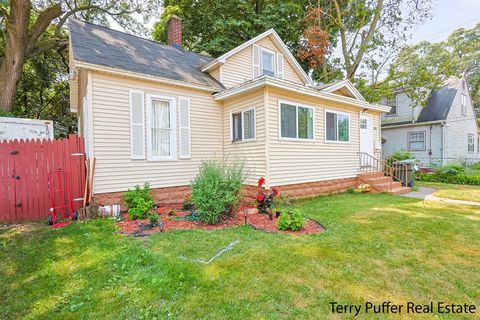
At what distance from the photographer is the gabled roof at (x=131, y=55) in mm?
6590

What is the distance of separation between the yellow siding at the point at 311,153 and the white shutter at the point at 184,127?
2590mm

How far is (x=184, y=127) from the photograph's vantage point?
7.57 metres

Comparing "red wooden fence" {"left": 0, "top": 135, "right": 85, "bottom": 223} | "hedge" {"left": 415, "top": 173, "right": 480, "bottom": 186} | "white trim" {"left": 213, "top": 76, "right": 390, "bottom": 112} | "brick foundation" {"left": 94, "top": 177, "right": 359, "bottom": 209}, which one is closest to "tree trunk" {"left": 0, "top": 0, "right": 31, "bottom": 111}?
"red wooden fence" {"left": 0, "top": 135, "right": 85, "bottom": 223}

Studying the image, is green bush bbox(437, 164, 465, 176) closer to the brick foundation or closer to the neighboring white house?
the brick foundation

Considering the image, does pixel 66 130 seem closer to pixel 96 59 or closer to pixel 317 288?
pixel 96 59

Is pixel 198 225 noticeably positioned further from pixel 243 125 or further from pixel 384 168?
pixel 384 168

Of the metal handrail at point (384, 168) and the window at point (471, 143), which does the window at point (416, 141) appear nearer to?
the window at point (471, 143)

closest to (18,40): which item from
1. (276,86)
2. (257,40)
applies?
(257,40)

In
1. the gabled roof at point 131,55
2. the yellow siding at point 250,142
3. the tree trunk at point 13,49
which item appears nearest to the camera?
the gabled roof at point 131,55

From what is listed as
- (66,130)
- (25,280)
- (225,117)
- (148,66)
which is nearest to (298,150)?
(225,117)

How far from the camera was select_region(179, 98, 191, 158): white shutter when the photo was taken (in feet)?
24.7

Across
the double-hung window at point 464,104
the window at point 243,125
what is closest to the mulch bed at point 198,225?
the window at point 243,125

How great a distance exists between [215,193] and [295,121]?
402 centimetres

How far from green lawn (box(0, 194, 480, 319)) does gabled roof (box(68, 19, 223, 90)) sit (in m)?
4.41
